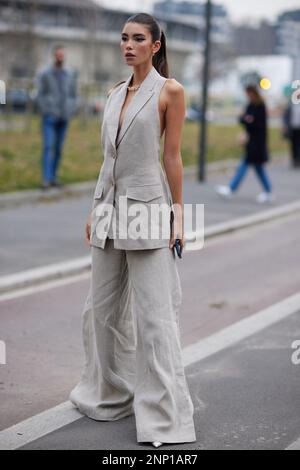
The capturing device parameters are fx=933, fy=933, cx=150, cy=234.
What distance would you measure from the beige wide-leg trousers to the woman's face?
912mm

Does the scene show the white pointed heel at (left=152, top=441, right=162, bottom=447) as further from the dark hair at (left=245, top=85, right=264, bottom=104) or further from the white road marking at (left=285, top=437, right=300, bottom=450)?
the dark hair at (left=245, top=85, right=264, bottom=104)

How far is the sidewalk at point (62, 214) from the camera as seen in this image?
9438mm

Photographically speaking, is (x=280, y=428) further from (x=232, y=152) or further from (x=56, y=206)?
(x=232, y=152)

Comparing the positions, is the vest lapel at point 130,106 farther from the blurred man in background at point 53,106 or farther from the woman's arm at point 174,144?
the blurred man in background at point 53,106

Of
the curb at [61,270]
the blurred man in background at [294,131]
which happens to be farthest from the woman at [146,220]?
the blurred man in background at [294,131]

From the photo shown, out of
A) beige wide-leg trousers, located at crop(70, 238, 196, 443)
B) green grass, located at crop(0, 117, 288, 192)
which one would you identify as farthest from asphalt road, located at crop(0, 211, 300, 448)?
green grass, located at crop(0, 117, 288, 192)

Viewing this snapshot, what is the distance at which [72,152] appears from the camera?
19844 mm

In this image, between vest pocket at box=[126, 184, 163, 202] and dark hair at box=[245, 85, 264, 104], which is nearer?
vest pocket at box=[126, 184, 163, 202]

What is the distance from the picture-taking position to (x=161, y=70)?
461 cm

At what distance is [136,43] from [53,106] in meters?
9.38

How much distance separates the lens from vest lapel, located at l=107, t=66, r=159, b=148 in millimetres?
4406

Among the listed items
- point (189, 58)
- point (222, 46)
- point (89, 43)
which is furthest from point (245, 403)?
point (189, 58)

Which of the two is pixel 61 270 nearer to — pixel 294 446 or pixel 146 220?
pixel 146 220
